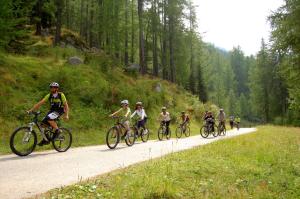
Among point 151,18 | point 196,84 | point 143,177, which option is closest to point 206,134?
point 143,177

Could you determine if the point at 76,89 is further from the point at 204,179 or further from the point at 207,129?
the point at 204,179

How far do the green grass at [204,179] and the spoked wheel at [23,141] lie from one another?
13.8 feet

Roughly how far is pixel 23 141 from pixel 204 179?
20.5 feet

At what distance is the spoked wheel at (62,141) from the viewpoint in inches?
539

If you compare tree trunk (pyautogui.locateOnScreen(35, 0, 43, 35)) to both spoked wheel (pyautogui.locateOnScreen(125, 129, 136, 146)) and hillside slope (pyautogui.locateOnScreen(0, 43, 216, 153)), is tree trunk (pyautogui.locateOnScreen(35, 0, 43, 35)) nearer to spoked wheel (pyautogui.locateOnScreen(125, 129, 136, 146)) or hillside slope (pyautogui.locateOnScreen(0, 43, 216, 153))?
hillside slope (pyautogui.locateOnScreen(0, 43, 216, 153))

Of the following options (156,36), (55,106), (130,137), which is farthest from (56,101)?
(156,36)

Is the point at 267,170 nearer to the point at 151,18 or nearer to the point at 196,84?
the point at 151,18

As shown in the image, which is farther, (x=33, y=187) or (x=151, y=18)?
(x=151, y=18)

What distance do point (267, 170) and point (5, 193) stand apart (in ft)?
25.3

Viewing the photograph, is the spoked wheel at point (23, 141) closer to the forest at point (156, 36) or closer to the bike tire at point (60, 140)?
A: the bike tire at point (60, 140)

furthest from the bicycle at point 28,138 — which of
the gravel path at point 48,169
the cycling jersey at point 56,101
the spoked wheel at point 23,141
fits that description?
the cycling jersey at point 56,101

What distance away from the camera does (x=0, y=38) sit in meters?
18.3

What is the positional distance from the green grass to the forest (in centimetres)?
1169

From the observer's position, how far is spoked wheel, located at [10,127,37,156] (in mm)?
11930
